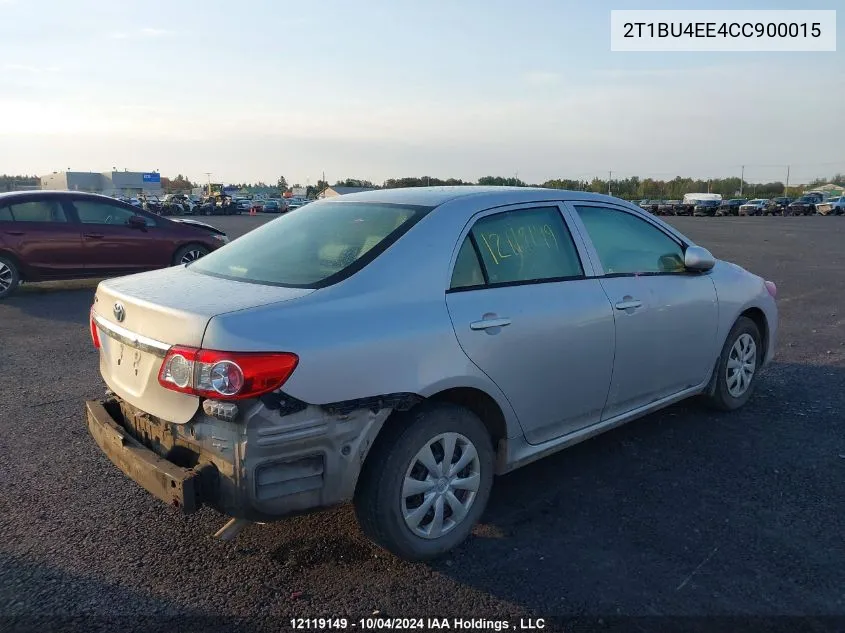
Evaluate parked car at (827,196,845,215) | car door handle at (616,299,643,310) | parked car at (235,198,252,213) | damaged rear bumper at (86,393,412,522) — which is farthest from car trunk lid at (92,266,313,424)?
parked car at (827,196,845,215)

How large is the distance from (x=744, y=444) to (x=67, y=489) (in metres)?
4.19

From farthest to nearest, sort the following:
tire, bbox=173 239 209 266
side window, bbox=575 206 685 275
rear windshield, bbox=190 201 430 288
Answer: tire, bbox=173 239 209 266
side window, bbox=575 206 685 275
rear windshield, bbox=190 201 430 288

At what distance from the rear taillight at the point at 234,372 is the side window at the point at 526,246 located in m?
1.26

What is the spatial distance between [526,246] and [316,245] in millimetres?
1105

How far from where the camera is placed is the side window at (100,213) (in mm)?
10625

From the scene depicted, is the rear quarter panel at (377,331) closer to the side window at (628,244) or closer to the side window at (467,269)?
the side window at (467,269)

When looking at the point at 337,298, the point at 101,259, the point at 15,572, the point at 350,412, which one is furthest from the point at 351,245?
the point at 101,259

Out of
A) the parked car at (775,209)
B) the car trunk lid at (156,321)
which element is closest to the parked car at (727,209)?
the parked car at (775,209)

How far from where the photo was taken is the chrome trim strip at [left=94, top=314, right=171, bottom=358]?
2.84 m

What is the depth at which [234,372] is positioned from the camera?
2590mm

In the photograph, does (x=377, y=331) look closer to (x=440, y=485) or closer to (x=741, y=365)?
(x=440, y=485)

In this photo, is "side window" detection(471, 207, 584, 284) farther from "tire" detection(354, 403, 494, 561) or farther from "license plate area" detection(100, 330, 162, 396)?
"license plate area" detection(100, 330, 162, 396)

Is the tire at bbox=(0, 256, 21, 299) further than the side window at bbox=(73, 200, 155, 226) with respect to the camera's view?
No

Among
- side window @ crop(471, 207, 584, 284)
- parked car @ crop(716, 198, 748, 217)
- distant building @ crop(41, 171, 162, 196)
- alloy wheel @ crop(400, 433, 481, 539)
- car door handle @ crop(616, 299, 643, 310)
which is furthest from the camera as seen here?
distant building @ crop(41, 171, 162, 196)
